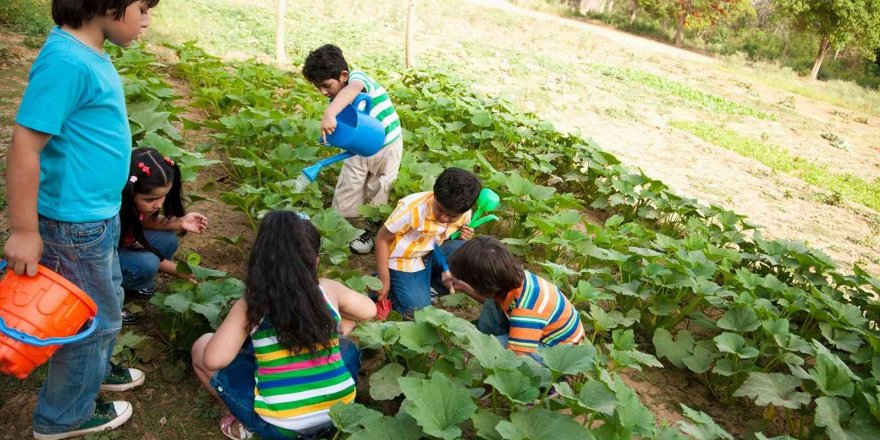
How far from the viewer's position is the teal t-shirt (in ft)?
Answer: 5.13

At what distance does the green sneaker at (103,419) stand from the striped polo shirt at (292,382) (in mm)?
562

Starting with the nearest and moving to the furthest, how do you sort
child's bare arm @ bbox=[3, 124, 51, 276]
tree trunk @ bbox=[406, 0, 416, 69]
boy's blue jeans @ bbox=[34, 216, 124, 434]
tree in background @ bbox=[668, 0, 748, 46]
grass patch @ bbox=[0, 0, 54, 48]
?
child's bare arm @ bbox=[3, 124, 51, 276] < boy's blue jeans @ bbox=[34, 216, 124, 434] < grass patch @ bbox=[0, 0, 54, 48] < tree trunk @ bbox=[406, 0, 416, 69] < tree in background @ bbox=[668, 0, 748, 46]

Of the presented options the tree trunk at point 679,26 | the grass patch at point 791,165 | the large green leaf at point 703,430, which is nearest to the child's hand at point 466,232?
the large green leaf at point 703,430

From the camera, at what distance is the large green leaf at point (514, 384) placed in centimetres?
200

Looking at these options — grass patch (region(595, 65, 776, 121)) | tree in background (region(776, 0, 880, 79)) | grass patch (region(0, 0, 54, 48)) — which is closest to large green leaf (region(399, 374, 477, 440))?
grass patch (region(0, 0, 54, 48))

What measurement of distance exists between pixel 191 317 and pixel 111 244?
0.77 m

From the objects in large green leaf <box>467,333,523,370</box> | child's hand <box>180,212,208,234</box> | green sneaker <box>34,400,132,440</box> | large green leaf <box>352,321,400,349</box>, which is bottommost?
green sneaker <box>34,400,132,440</box>

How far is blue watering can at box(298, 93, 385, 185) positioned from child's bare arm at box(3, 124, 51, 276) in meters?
2.06

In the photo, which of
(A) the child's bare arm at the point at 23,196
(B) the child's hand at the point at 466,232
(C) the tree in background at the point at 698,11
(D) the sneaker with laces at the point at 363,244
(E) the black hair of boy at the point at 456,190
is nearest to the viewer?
(A) the child's bare arm at the point at 23,196

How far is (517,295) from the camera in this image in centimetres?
262

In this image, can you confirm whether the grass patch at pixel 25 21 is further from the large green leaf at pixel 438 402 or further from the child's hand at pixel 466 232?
the large green leaf at pixel 438 402

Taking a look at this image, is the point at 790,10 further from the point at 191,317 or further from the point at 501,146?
the point at 191,317

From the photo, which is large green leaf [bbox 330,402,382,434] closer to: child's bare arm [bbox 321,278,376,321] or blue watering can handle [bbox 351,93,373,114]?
child's bare arm [bbox 321,278,376,321]

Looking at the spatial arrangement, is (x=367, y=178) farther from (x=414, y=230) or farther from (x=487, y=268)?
(x=487, y=268)
